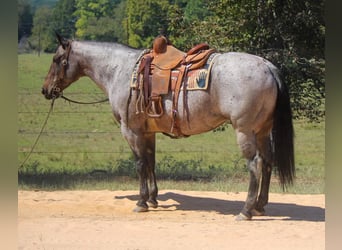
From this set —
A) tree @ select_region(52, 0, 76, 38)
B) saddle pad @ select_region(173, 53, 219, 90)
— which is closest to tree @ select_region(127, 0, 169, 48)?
tree @ select_region(52, 0, 76, 38)

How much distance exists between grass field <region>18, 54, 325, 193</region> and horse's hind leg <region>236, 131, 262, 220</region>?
7.64 feet

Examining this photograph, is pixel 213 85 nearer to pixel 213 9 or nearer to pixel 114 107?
pixel 114 107

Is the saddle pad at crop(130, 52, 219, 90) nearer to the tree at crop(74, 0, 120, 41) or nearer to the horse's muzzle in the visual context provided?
the horse's muzzle

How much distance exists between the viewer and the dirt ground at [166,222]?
17.0 ft

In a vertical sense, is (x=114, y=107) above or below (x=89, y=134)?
above

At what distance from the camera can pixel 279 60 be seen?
9203mm

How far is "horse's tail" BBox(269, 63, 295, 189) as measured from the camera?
6277 millimetres

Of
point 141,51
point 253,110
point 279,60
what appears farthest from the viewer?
point 279,60

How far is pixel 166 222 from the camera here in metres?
6.23

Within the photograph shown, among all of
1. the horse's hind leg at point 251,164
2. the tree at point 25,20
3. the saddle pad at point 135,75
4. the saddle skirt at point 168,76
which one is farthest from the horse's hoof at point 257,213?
the tree at point 25,20

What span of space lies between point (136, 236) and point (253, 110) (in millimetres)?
1716

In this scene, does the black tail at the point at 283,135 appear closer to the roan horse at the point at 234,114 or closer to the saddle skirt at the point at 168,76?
the roan horse at the point at 234,114

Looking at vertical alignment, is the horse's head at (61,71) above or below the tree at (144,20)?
below

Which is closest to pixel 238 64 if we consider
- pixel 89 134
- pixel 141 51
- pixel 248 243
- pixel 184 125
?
pixel 184 125
